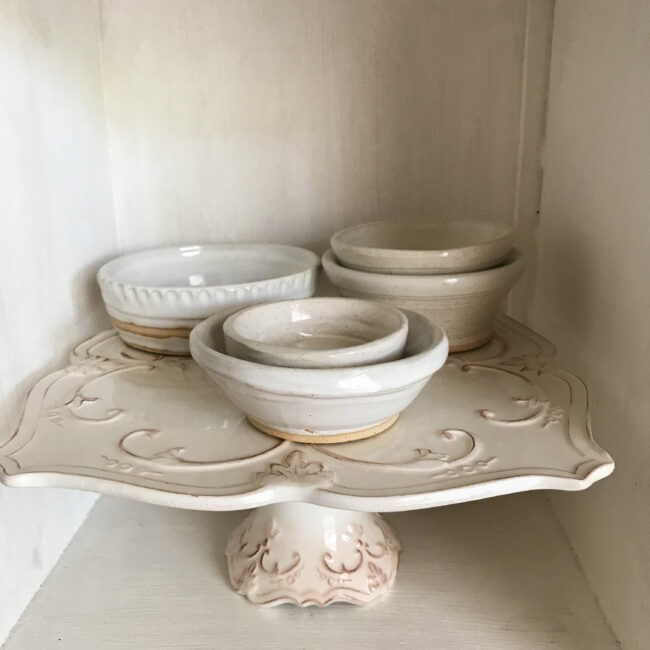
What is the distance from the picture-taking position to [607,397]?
618mm

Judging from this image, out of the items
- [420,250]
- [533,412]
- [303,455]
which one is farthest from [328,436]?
[420,250]

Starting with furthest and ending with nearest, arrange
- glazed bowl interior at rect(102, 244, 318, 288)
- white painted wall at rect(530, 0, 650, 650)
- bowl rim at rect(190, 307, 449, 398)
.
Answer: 1. glazed bowl interior at rect(102, 244, 318, 288)
2. white painted wall at rect(530, 0, 650, 650)
3. bowl rim at rect(190, 307, 449, 398)

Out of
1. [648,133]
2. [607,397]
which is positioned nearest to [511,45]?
[648,133]

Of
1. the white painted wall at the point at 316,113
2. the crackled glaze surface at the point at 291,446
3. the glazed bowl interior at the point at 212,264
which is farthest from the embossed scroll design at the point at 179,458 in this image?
the white painted wall at the point at 316,113

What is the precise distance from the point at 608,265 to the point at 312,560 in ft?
1.22

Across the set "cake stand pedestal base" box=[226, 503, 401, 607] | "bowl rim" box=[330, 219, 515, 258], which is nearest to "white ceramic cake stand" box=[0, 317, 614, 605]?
"cake stand pedestal base" box=[226, 503, 401, 607]

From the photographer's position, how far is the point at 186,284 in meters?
0.76

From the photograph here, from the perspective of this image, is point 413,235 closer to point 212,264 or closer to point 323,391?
point 212,264

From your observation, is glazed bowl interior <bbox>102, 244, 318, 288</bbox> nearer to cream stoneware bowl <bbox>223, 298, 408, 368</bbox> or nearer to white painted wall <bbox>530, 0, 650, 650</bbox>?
cream stoneware bowl <bbox>223, 298, 408, 368</bbox>

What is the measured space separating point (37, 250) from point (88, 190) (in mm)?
143

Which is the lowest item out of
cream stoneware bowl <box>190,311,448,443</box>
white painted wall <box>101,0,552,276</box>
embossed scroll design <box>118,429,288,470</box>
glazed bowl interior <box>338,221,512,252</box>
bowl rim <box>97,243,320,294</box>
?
embossed scroll design <box>118,429,288,470</box>

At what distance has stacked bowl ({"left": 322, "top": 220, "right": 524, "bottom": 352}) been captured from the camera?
0.62 m

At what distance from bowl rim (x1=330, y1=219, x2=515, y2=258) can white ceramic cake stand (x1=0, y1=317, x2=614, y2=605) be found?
11 cm

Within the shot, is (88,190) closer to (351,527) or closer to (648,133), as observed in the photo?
(351,527)
